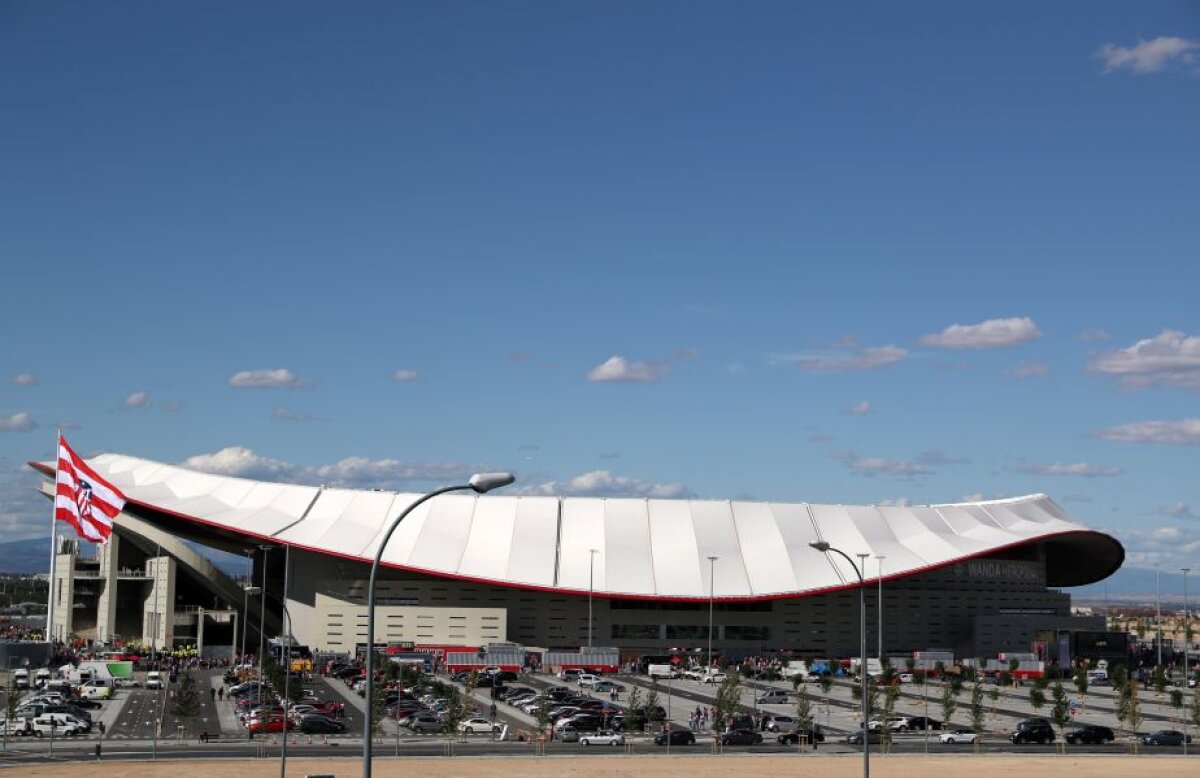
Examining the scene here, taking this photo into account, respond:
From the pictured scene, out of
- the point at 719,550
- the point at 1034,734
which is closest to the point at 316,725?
the point at 1034,734

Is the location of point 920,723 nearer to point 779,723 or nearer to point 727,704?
point 779,723

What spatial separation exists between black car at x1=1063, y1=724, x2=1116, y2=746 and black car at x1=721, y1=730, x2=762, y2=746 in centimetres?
1318

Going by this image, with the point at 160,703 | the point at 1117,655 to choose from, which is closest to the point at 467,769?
the point at 160,703

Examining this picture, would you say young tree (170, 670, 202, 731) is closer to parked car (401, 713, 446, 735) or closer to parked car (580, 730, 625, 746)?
parked car (401, 713, 446, 735)

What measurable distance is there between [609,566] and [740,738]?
39.0 m

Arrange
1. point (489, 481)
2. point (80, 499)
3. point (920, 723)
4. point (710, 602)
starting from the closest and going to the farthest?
point (489, 481) → point (920, 723) → point (80, 499) → point (710, 602)

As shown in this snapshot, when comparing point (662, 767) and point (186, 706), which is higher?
point (186, 706)

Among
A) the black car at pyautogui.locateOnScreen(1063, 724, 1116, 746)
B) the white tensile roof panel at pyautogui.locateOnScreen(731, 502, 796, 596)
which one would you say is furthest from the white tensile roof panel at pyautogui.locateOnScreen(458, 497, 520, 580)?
the black car at pyautogui.locateOnScreen(1063, 724, 1116, 746)

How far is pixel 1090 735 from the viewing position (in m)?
61.2

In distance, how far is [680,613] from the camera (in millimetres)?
98438

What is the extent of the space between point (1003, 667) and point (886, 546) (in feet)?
38.8

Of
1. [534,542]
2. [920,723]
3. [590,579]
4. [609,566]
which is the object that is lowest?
[920,723]

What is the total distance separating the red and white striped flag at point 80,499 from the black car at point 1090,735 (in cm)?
4846

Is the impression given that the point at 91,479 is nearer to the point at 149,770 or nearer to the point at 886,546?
the point at 149,770
